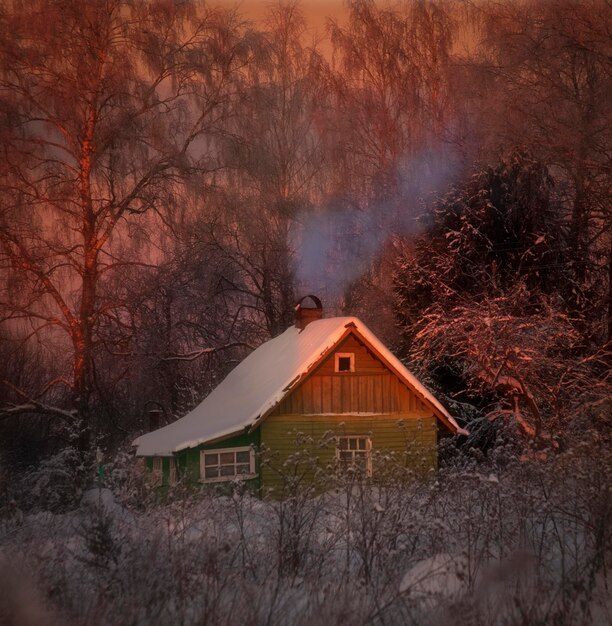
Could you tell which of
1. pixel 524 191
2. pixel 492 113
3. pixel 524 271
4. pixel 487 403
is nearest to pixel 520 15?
pixel 492 113

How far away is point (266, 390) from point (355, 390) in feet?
6.84

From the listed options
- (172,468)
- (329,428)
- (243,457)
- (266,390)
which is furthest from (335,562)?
(172,468)

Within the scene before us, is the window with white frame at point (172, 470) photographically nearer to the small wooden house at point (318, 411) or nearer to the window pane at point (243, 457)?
the small wooden house at point (318, 411)

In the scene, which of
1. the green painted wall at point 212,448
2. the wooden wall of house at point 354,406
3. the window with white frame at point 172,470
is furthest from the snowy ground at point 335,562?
the wooden wall of house at point 354,406

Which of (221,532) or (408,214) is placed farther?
(408,214)

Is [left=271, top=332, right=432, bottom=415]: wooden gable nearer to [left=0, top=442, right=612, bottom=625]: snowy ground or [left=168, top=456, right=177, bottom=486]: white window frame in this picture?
[left=168, top=456, right=177, bottom=486]: white window frame

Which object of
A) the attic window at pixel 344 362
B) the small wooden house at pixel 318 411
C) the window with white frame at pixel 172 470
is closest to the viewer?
the window with white frame at pixel 172 470

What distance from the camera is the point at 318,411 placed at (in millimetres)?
17812

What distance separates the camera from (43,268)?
20.0 m

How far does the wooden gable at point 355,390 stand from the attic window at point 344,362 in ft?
0.17

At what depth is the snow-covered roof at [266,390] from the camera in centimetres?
1669

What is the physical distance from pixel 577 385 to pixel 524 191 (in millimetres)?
5677

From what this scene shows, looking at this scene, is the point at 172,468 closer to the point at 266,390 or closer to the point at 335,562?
the point at 266,390

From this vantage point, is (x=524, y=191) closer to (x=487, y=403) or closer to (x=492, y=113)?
(x=492, y=113)
